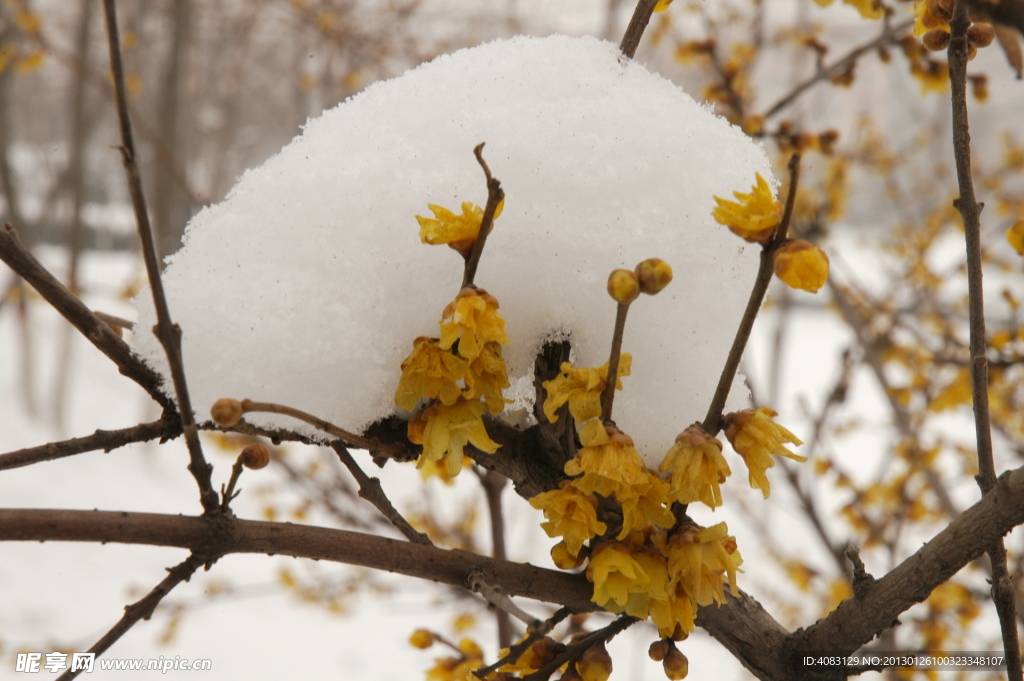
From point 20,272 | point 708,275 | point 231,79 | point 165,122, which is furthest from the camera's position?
point 231,79

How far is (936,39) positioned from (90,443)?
804 millimetres

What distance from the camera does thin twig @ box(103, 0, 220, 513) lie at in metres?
0.40

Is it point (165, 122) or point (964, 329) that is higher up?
point (964, 329)

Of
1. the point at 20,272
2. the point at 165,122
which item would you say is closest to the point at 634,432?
the point at 20,272

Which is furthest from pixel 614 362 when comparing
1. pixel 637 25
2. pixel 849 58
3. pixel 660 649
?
pixel 849 58

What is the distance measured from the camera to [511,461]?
622 millimetres

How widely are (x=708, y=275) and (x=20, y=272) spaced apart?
511mm

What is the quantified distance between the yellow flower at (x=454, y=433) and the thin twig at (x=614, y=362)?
3.2 inches

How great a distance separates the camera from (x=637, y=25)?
66cm

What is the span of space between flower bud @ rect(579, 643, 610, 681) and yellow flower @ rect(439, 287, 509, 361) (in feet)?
0.90

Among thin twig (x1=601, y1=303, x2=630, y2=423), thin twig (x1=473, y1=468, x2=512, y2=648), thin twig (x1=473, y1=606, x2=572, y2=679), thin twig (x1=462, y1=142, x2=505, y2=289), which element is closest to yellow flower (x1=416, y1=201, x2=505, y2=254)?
thin twig (x1=462, y1=142, x2=505, y2=289)

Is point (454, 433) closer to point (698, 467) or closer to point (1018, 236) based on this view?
point (698, 467)

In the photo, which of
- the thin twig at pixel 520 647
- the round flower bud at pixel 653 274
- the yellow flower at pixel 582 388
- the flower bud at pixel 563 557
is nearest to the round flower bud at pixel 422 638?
the thin twig at pixel 520 647

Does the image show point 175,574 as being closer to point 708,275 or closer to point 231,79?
point 708,275
